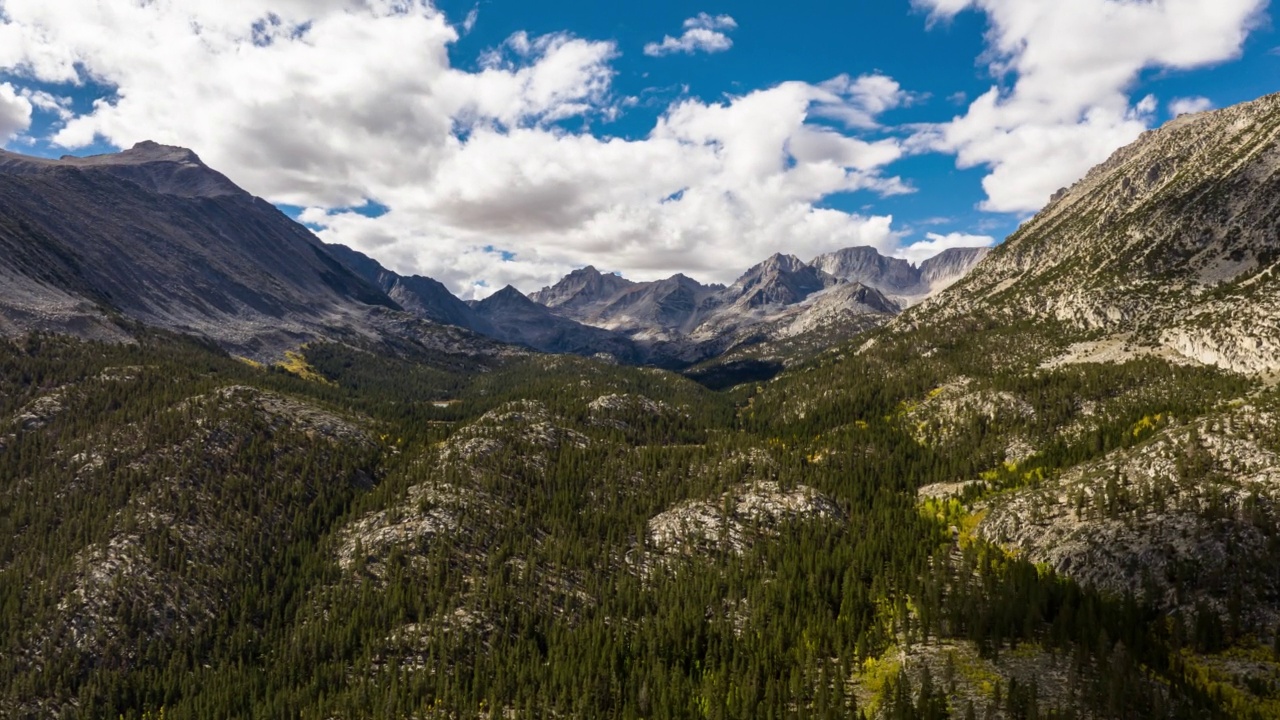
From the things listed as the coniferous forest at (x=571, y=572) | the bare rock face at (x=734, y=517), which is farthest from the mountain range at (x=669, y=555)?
the bare rock face at (x=734, y=517)

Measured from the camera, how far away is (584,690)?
89750mm

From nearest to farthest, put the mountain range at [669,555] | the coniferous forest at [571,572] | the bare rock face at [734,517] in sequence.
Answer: the coniferous forest at [571,572] < the mountain range at [669,555] < the bare rock face at [734,517]

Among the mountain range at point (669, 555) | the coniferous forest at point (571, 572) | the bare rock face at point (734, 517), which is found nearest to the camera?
the coniferous forest at point (571, 572)

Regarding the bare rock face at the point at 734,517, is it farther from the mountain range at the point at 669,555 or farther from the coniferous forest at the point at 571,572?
the mountain range at the point at 669,555

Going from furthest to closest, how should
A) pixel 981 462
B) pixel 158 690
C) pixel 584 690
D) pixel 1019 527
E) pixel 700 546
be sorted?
pixel 981 462 → pixel 700 546 → pixel 1019 527 → pixel 158 690 → pixel 584 690

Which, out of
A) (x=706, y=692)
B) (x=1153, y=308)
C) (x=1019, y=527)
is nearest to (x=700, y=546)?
(x=706, y=692)

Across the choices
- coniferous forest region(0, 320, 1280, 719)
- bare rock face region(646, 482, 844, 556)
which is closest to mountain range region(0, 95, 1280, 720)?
coniferous forest region(0, 320, 1280, 719)

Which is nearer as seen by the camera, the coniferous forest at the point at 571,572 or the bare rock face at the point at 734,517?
the coniferous forest at the point at 571,572

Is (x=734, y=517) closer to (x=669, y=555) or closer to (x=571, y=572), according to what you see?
(x=669, y=555)

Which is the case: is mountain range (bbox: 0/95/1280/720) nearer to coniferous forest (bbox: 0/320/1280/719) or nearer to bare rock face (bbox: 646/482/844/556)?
coniferous forest (bbox: 0/320/1280/719)

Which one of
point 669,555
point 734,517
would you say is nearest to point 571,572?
point 669,555

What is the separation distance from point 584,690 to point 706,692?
58.9 ft

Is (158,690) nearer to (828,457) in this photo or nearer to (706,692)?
(706,692)

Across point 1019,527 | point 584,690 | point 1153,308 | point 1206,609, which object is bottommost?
point 584,690
